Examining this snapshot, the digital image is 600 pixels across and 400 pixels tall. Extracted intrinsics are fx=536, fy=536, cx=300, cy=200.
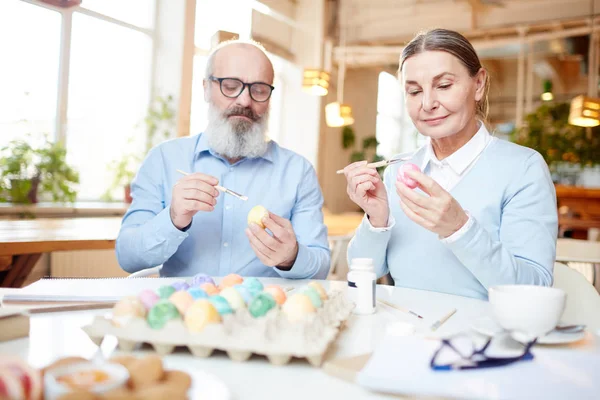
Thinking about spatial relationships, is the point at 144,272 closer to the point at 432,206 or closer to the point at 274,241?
the point at 274,241

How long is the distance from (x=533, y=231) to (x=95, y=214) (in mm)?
4471

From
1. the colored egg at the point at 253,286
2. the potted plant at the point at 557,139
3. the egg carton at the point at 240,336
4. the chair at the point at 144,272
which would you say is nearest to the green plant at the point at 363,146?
the potted plant at the point at 557,139

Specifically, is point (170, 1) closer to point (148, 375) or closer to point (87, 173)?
point (87, 173)

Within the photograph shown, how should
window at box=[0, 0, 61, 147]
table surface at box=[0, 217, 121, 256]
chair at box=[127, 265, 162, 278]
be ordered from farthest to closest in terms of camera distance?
window at box=[0, 0, 61, 147]
table surface at box=[0, 217, 121, 256]
chair at box=[127, 265, 162, 278]

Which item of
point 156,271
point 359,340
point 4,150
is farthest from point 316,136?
point 359,340

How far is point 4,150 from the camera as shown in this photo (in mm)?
4234

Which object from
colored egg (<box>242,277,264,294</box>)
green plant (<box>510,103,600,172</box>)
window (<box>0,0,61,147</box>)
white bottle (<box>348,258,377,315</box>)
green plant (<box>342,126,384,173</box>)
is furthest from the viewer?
green plant (<box>342,126,384,173</box>)

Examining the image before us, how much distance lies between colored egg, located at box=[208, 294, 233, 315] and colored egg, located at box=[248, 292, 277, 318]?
4 centimetres

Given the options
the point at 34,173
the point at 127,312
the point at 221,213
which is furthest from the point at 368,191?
the point at 34,173

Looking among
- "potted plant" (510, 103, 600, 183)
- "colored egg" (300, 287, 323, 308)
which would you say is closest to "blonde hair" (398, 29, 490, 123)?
"colored egg" (300, 287, 323, 308)

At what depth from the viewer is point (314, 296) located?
3.47ft

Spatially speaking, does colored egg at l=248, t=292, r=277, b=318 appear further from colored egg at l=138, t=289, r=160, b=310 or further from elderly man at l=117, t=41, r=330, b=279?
elderly man at l=117, t=41, r=330, b=279

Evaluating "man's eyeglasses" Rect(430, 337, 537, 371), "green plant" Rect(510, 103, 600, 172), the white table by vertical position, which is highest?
"green plant" Rect(510, 103, 600, 172)

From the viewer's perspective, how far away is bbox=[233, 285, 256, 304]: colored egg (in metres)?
1.02
